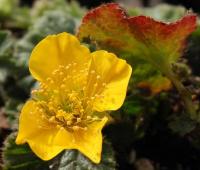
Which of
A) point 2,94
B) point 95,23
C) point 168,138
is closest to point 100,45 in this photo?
point 95,23

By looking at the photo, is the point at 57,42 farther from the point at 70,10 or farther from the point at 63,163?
the point at 70,10

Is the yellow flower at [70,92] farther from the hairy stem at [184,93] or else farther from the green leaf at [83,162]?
the hairy stem at [184,93]

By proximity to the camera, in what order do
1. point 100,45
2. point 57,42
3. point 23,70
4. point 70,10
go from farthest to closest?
point 70,10, point 23,70, point 100,45, point 57,42

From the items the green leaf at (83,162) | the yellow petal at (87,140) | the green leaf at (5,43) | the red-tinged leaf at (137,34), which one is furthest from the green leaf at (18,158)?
the green leaf at (5,43)

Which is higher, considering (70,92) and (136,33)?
(136,33)

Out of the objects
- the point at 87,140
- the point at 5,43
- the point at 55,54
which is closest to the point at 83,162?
the point at 87,140

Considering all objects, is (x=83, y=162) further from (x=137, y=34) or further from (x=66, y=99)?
(x=137, y=34)
